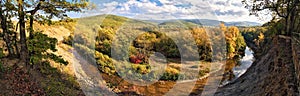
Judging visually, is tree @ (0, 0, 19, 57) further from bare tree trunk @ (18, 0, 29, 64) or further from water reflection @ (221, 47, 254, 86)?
water reflection @ (221, 47, 254, 86)

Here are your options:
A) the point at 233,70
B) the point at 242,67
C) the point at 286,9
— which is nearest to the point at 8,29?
the point at 286,9

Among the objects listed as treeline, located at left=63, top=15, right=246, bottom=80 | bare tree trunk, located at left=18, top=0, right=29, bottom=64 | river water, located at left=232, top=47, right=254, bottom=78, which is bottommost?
river water, located at left=232, top=47, right=254, bottom=78

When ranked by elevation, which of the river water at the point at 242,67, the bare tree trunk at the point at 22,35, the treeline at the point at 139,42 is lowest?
the river water at the point at 242,67

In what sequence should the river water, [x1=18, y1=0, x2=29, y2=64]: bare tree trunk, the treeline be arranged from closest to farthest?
[x1=18, y1=0, x2=29, y2=64]: bare tree trunk → the treeline → the river water

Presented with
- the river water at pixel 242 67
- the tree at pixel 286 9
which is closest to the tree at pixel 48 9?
the tree at pixel 286 9

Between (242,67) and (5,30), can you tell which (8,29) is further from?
(242,67)

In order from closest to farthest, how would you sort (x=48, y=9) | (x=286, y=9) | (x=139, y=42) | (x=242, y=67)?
(x=48, y=9), (x=286, y=9), (x=139, y=42), (x=242, y=67)

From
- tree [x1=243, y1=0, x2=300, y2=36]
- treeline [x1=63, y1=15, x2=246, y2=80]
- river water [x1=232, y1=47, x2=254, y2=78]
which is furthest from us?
river water [x1=232, y1=47, x2=254, y2=78]

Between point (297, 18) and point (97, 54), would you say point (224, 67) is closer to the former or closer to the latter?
point (297, 18)

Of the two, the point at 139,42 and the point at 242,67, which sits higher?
the point at 139,42

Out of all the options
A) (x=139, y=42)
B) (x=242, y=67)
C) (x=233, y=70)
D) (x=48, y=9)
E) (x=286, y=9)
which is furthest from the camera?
(x=242, y=67)

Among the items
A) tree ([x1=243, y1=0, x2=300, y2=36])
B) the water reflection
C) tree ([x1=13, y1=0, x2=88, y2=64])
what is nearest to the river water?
the water reflection

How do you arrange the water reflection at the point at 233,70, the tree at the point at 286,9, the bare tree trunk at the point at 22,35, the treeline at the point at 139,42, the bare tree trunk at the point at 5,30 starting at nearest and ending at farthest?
the bare tree trunk at the point at 22,35 → the bare tree trunk at the point at 5,30 → the tree at the point at 286,9 → the treeline at the point at 139,42 → the water reflection at the point at 233,70

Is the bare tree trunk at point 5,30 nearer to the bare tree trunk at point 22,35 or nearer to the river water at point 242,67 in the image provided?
the bare tree trunk at point 22,35
